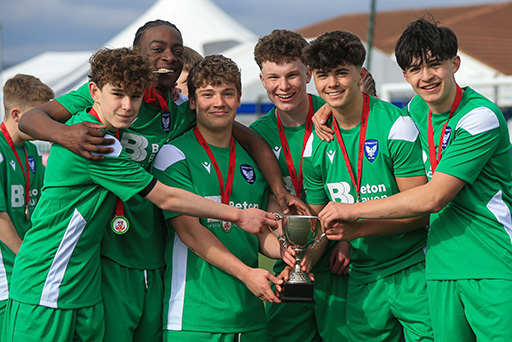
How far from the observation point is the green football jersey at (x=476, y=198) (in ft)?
10.9

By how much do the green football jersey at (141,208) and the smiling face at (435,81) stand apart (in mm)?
1563

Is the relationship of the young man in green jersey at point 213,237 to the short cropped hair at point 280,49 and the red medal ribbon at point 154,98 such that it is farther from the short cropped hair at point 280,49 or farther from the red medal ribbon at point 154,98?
the short cropped hair at point 280,49

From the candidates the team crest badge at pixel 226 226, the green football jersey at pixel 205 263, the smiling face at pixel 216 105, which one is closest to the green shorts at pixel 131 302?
the green football jersey at pixel 205 263

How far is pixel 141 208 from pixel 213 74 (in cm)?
95

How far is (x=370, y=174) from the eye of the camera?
3.77 metres

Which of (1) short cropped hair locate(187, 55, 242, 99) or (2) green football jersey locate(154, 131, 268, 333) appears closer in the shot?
(2) green football jersey locate(154, 131, 268, 333)

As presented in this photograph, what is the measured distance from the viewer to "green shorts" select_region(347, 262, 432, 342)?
12.3ft

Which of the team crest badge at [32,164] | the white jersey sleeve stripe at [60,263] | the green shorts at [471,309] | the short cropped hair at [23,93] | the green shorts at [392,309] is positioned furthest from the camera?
the team crest badge at [32,164]

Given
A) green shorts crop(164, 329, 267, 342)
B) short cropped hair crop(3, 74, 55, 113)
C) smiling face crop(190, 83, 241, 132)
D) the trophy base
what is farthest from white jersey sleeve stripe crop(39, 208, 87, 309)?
short cropped hair crop(3, 74, 55, 113)

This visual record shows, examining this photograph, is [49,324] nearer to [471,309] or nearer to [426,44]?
[471,309]

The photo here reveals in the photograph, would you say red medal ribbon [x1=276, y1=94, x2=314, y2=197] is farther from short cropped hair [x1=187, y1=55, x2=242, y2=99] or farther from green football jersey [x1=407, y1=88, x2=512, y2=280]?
green football jersey [x1=407, y1=88, x2=512, y2=280]

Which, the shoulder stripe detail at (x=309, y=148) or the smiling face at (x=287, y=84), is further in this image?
the smiling face at (x=287, y=84)

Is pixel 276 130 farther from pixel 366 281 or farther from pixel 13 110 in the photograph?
pixel 13 110

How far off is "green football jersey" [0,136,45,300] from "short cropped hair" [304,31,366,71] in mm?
2571
